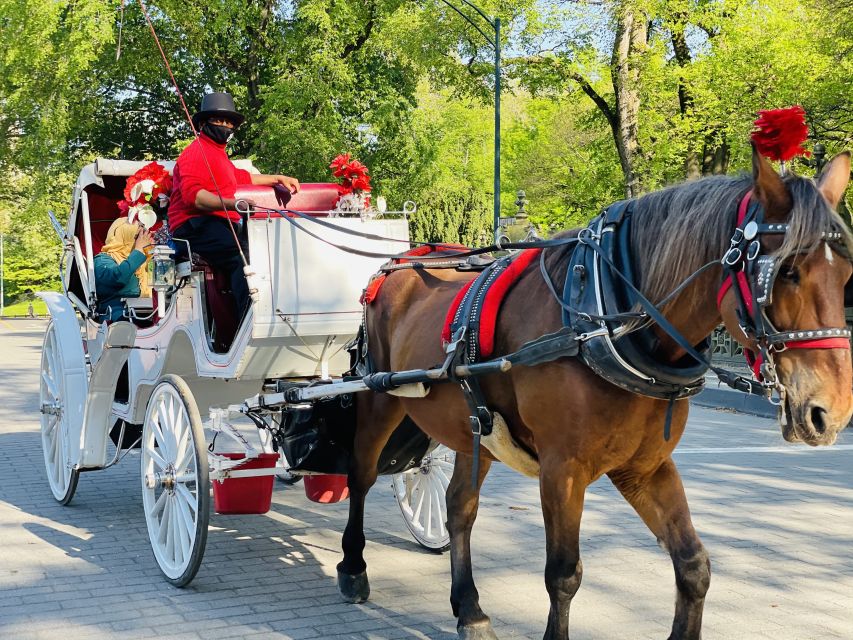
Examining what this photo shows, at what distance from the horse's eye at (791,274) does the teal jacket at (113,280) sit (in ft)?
17.0

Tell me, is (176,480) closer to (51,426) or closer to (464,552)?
(464,552)

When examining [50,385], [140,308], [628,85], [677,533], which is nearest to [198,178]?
[140,308]

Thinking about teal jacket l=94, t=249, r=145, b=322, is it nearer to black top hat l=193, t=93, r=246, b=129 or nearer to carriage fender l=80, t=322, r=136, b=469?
carriage fender l=80, t=322, r=136, b=469

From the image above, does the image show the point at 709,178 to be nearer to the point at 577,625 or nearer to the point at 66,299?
the point at 577,625

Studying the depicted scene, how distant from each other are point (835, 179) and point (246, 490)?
407 cm

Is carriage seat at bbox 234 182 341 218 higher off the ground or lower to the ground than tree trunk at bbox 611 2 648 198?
lower

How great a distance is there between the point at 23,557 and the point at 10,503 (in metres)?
1.72

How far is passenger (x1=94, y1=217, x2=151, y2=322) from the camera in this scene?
738cm

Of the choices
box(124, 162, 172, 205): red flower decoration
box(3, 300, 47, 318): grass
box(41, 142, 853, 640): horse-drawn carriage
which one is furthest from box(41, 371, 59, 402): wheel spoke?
box(3, 300, 47, 318): grass

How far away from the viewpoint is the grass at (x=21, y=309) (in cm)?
5191

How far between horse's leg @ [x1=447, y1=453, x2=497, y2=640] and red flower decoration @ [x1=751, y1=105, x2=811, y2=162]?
7.51 ft

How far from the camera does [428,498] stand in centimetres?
643

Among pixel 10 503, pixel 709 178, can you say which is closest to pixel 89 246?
pixel 10 503

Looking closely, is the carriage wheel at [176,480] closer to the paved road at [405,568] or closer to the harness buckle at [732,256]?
the paved road at [405,568]
